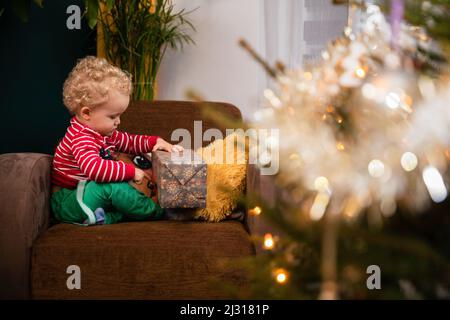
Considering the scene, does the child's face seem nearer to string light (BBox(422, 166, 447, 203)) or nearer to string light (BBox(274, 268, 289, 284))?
string light (BBox(274, 268, 289, 284))

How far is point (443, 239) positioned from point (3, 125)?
2.94 m

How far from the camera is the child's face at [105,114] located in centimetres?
205

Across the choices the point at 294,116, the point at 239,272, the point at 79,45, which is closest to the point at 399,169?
the point at 294,116

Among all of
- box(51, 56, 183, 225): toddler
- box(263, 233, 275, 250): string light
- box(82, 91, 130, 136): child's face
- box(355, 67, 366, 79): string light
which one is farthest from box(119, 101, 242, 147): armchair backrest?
box(355, 67, 366, 79): string light

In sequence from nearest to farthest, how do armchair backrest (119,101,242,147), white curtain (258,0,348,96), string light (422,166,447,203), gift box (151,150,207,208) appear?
1. string light (422,166,447,203)
2. gift box (151,150,207,208)
3. armchair backrest (119,101,242,147)
4. white curtain (258,0,348,96)

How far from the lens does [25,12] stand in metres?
1.71

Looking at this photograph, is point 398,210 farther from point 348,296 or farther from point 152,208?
point 152,208

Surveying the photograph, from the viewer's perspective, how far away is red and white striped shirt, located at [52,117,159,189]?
6.38ft

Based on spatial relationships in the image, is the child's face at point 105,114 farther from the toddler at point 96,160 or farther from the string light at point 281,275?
the string light at point 281,275

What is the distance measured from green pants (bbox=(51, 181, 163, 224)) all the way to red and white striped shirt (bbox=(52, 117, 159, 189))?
0.11ft

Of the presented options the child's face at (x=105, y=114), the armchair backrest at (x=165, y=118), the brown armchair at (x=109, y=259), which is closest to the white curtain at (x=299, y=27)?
the armchair backrest at (x=165, y=118)

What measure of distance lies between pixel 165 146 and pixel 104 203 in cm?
33

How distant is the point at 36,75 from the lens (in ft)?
10.5

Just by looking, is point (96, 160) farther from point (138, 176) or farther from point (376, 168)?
point (376, 168)
